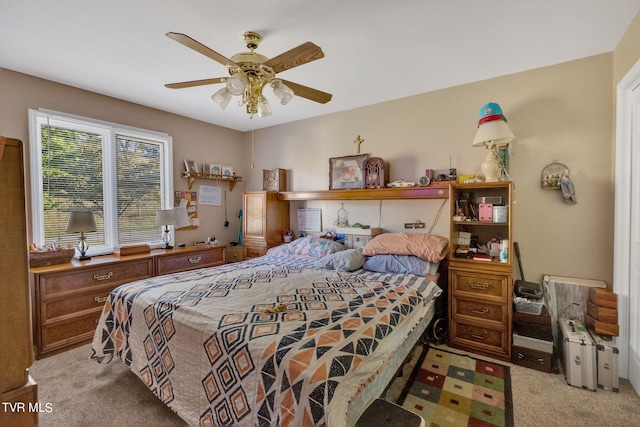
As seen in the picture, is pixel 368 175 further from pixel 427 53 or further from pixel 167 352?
pixel 167 352

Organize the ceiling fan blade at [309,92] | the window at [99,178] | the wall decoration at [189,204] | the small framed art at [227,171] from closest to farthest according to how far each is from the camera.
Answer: the ceiling fan blade at [309,92]
the window at [99,178]
the wall decoration at [189,204]
the small framed art at [227,171]

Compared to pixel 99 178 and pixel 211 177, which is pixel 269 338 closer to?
pixel 99 178

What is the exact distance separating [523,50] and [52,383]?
456 cm

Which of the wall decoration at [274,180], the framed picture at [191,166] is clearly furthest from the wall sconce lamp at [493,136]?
the framed picture at [191,166]

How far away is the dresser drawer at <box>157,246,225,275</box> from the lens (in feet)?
10.9

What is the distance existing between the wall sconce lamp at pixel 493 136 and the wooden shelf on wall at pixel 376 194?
1.31ft

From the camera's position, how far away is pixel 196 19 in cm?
192

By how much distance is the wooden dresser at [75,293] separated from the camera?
246 centimetres

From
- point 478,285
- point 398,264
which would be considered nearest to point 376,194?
point 398,264

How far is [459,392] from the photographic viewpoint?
197 cm

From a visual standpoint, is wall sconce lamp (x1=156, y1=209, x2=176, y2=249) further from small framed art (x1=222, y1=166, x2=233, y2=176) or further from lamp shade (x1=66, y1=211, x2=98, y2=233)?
small framed art (x1=222, y1=166, x2=233, y2=176)

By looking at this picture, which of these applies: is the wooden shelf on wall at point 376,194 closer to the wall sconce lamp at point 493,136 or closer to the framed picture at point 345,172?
the framed picture at point 345,172

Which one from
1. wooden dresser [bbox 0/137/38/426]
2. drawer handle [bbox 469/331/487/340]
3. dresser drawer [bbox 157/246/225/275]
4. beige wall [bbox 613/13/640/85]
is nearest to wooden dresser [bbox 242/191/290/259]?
dresser drawer [bbox 157/246/225/275]

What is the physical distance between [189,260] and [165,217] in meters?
0.63
